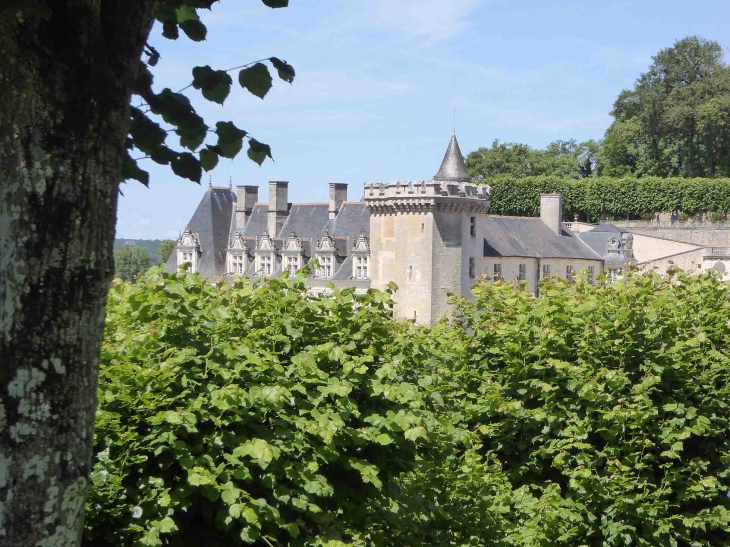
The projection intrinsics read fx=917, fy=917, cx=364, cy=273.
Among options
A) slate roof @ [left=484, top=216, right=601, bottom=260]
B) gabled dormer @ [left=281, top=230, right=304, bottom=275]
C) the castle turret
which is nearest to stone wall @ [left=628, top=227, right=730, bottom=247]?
slate roof @ [left=484, top=216, right=601, bottom=260]

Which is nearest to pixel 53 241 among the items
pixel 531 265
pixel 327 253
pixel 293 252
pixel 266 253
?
pixel 327 253

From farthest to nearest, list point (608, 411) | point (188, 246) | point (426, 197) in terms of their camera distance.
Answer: point (188, 246) < point (426, 197) < point (608, 411)

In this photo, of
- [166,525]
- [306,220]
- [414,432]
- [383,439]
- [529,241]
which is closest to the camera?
[166,525]

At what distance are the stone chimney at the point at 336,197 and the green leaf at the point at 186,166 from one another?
60456 mm

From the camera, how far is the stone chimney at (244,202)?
71688 mm

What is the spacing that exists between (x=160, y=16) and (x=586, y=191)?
273ft

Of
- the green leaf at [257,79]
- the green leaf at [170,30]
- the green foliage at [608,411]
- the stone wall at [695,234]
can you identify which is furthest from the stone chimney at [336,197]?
the green leaf at [257,79]

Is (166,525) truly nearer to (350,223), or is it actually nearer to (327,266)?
(327,266)

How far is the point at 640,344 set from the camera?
42.1 ft

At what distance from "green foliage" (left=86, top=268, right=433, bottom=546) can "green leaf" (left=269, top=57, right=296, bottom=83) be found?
108 inches

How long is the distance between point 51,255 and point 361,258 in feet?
186

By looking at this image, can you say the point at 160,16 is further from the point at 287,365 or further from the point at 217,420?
the point at 287,365

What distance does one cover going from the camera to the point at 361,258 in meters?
59.8

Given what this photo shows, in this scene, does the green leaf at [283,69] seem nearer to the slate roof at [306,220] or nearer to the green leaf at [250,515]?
the green leaf at [250,515]
